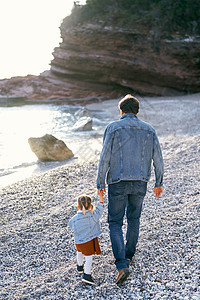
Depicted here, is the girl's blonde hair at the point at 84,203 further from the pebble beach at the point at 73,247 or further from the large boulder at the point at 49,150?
the large boulder at the point at 49,150

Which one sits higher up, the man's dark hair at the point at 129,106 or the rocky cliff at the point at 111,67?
the rocky cliff at the point at 111,67

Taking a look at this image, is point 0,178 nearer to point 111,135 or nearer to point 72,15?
point 111,135

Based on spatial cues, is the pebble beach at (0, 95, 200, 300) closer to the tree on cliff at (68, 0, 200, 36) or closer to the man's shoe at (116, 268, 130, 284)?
the man's shoe at (116, 268, 130, 284)

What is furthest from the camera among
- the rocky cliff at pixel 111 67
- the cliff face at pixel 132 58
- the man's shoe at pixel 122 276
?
the rocky cliff at pixel 111 67

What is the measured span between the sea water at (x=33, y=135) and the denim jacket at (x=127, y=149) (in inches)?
207

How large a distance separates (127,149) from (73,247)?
1.80 meters

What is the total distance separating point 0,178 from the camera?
781 cm

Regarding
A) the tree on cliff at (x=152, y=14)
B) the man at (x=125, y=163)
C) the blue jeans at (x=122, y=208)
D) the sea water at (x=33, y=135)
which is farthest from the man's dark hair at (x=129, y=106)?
the tree on cliff at (x=152, y=14)

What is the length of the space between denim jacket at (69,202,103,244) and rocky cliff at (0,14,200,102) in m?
24.6

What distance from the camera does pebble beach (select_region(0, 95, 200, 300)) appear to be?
261 cm

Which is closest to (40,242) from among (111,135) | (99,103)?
(111,135)

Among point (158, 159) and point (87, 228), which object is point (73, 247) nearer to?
point (87, 228)

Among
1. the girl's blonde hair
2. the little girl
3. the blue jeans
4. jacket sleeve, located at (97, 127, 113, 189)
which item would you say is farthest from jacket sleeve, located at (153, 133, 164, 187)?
the girl's blonde hair

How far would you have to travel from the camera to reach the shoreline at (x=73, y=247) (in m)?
2.61
